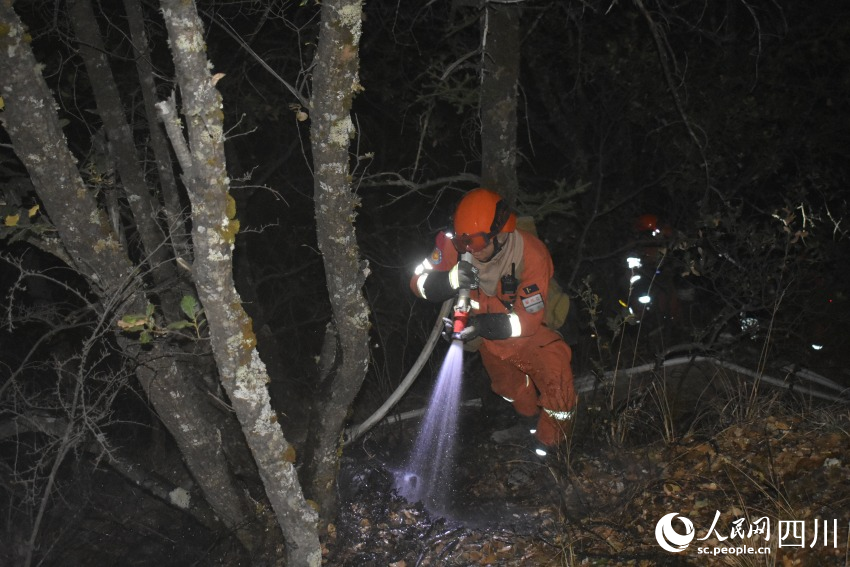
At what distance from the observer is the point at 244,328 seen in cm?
305

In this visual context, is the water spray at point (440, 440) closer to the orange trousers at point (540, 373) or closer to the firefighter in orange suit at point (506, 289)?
the firefighter in orange suit at point (506, 289)

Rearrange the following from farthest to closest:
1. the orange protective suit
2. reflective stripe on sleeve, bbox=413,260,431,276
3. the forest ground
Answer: reflective stripe on sleeve, bbox=413,260,431,276, the orange protective suit, the forest ground

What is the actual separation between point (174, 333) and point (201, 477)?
138 cm

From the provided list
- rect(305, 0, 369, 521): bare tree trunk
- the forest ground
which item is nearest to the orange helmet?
rect(305, 0, 369, 521): bare tree trunk

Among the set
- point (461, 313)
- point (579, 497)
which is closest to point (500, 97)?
point (461, 313)

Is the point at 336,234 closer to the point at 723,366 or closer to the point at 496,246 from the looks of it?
the point at 496,246

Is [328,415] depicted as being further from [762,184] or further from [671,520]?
[762,184]

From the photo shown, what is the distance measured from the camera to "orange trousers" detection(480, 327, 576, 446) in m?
4.69

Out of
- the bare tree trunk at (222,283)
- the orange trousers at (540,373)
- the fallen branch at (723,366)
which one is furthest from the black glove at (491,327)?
the bare tree trunk at (222,283)

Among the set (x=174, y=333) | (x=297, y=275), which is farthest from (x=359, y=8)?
(x=297, y=275)

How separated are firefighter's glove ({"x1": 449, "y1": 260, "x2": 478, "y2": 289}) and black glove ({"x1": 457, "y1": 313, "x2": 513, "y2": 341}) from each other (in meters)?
0.25

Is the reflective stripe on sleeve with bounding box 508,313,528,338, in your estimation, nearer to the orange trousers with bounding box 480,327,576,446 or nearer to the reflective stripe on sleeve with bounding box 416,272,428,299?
the orange trousers with bounding box 480,327,576,446

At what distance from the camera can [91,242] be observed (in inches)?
135

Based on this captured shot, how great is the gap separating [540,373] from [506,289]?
73 centimetres
